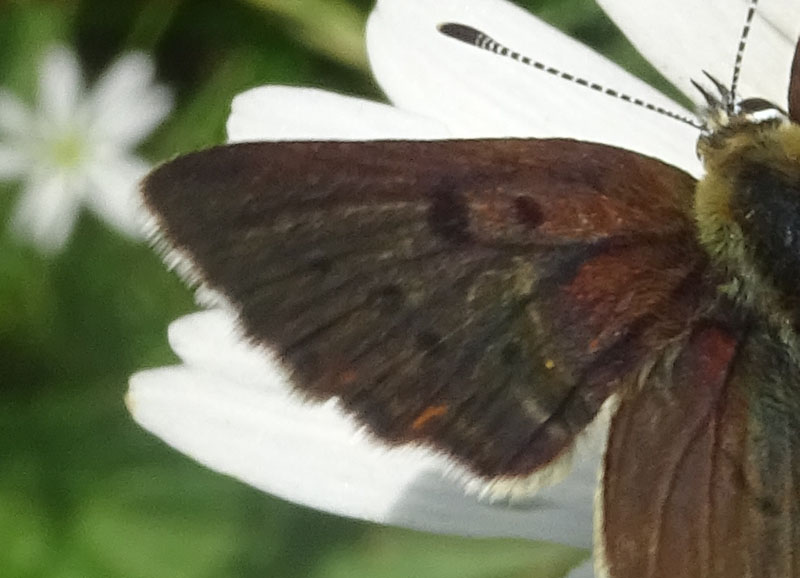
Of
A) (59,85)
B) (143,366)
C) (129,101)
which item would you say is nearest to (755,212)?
(143,366)

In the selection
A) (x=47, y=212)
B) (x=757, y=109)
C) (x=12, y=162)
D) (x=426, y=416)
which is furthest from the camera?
(x=12, y=162)

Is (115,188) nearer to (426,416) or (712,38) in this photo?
(712,38)

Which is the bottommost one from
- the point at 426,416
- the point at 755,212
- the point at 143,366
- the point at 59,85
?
the point at 143,366

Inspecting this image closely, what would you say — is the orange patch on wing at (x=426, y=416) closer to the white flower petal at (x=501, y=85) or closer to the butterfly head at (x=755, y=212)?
the butterfly head at (x=755, y=212)

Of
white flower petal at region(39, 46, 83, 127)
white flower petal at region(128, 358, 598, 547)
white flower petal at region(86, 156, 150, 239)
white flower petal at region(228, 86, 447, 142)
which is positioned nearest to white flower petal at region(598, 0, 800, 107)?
white flower petal at region(228, 86, 447, 142)

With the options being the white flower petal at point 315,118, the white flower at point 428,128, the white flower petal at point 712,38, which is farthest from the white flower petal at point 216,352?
the white flower petal at point 712,38

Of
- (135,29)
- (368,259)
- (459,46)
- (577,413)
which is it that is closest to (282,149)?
(368,259)
